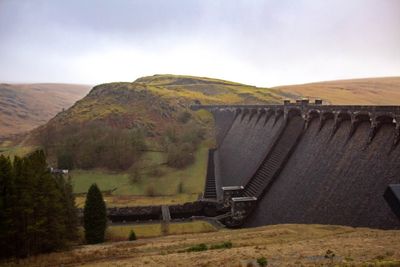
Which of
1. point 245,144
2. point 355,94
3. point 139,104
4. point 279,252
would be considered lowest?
point 279,252

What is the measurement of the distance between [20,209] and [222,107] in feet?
274

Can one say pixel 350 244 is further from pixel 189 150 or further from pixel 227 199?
pixel 189 150

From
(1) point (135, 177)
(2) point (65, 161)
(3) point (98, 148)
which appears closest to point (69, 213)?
(1) point (135, 177)

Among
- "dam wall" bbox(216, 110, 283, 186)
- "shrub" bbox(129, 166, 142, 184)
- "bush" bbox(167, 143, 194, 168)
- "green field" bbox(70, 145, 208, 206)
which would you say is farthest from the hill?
"shrub" bbox(129, 166, 142, 184)

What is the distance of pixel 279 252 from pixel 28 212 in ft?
67.6

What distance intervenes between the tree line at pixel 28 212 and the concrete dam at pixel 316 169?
73.5 ft

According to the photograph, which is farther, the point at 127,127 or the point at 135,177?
the point at 127,127

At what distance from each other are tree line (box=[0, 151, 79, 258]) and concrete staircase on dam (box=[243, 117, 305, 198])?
25947mm

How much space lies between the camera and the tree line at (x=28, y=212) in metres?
34.5

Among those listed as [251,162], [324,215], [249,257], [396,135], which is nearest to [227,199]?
[251,162]

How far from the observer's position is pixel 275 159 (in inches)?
2233

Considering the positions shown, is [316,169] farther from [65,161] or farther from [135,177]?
[65,161]

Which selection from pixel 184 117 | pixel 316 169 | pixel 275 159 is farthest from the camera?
pixel 184 117

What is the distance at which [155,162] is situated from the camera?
3615 inches
